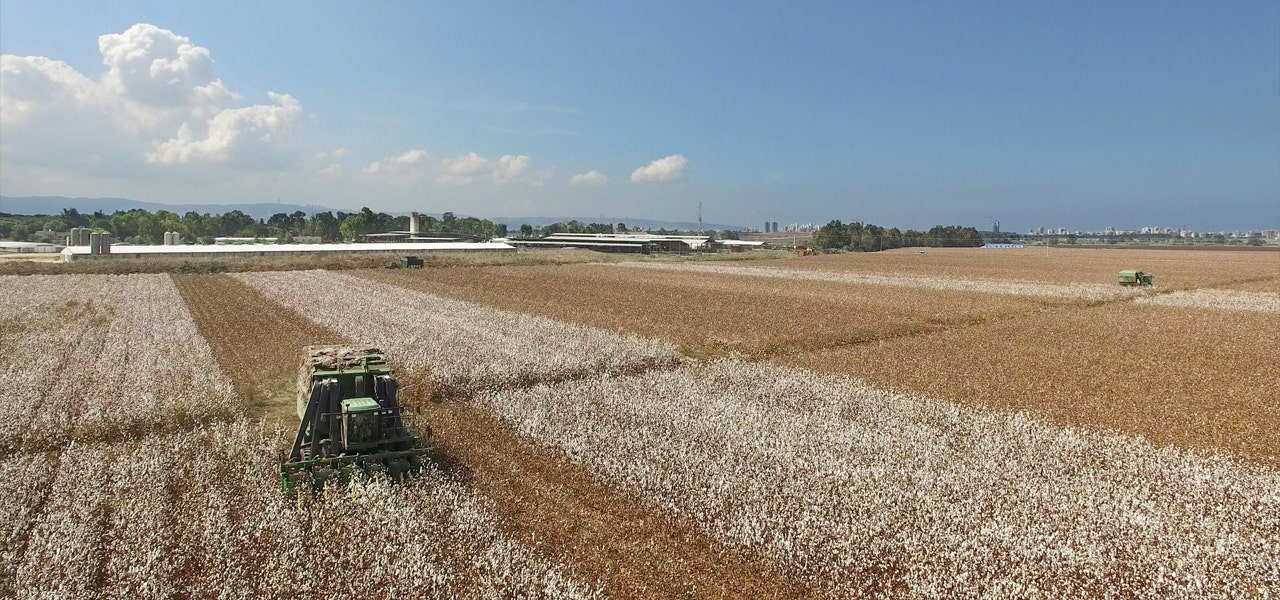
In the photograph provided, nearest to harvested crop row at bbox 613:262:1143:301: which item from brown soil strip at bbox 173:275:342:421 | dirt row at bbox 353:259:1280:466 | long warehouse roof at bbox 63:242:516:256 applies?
dirt row at bbox 353:259:1280:466

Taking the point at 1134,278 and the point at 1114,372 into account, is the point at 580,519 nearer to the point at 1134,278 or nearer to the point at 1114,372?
the point at 1114,372

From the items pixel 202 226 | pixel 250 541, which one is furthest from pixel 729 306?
pixel 202 226

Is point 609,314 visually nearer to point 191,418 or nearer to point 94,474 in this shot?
point 191,418

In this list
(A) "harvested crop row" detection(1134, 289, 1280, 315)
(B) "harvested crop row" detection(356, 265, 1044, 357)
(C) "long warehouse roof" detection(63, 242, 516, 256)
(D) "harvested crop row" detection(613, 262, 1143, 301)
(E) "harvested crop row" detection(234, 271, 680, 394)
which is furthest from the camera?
(C) "long warehouse roof" detection(63, 242, 516, 256)

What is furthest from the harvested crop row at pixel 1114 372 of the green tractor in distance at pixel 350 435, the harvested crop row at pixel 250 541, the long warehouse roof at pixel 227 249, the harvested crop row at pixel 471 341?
the long warehouse roof at pixel 227 249

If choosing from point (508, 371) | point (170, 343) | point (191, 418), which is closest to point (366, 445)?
point (191, 418)

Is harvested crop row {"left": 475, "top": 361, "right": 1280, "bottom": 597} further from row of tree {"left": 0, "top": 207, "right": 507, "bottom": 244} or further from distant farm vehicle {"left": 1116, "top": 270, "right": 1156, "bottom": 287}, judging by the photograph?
row of tree {"left": 0, "top": 207, "right": 507, "bottom": 244}

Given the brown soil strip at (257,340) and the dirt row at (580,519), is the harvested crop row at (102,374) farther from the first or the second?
the dirt row at (580,519)

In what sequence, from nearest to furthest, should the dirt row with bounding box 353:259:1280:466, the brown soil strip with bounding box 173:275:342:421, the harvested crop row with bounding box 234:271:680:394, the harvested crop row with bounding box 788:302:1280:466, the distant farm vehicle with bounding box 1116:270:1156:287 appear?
the harvested crop row with bounding box 788:302:1280:466 < the dirt row with bounding box 353:259:1280:466 < the brown soil strip with bounding box 173:275:342:421 < the harvested crop row with bounding box 234:271:680:394 < the distant farm vehicle with bounding box 1116:270:1156:287
